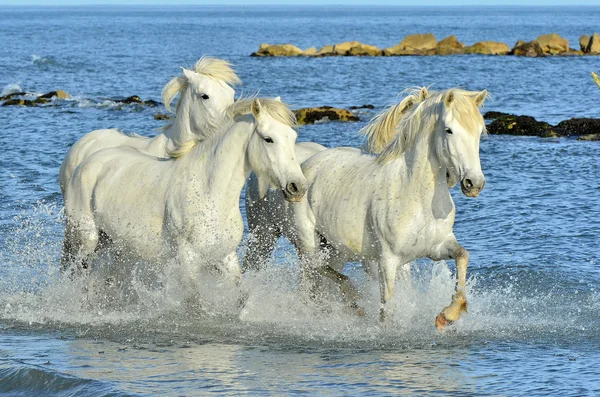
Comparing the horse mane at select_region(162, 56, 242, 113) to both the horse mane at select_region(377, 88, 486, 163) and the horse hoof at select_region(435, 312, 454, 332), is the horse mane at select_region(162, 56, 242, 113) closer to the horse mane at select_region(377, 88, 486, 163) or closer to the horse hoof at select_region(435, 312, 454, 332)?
the horse mane at select_region(377, 88, 486, 163)

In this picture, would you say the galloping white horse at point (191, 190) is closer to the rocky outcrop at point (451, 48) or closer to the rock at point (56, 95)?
the rock at point (56, 95)

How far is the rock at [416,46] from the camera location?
61031 millimetres

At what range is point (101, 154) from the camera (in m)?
8.45

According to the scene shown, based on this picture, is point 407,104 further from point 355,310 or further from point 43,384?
point 43,384

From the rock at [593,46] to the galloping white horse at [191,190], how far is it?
52.8 meters

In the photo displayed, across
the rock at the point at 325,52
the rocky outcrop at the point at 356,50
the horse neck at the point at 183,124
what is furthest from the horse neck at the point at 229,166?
the rocky outcrop at the point at 356,50

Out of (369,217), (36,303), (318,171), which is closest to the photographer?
(369,217)

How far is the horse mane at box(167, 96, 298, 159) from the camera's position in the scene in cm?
720

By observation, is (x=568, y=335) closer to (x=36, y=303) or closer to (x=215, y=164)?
(x=215, y=164)

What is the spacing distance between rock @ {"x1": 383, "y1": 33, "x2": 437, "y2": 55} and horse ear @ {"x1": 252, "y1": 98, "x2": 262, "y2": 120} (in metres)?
54.1

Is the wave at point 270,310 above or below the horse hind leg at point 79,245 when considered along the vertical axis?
below

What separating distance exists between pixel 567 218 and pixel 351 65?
38.2m

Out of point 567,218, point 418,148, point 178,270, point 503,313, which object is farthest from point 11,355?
point 567,218

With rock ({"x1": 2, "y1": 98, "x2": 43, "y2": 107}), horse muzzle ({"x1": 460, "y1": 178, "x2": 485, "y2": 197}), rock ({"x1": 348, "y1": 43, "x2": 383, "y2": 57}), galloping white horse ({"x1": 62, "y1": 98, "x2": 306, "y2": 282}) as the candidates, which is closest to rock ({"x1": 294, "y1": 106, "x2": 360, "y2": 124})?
→ rock ({"x1": 2, "y1": 98, "x2": 43, "y2": 107})
